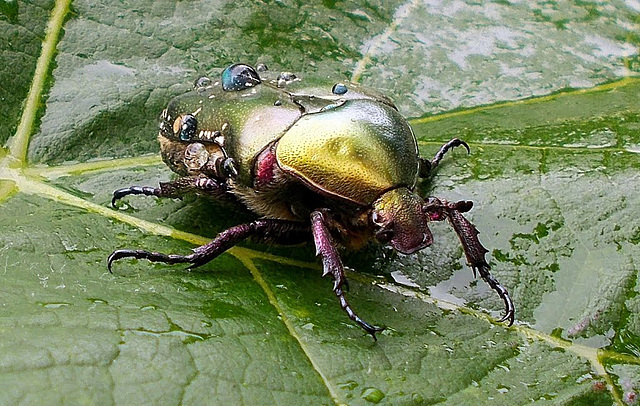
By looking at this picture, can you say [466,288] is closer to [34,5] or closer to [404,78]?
[404,78]

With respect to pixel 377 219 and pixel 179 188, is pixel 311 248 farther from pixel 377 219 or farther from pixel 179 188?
pixel 179 188

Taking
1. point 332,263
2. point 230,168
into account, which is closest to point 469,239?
point 332,263

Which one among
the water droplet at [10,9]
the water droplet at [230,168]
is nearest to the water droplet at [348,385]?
the water droplet at [230,168]

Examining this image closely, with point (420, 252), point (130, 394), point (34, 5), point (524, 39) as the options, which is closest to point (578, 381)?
point (420, 252)

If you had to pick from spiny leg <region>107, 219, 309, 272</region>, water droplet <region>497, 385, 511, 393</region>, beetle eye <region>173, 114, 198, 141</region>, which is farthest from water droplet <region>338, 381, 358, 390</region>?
beetle eye <region>173, 114, 198, 141</region>

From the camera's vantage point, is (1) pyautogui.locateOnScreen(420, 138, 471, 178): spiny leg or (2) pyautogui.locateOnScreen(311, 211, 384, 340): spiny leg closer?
(2) pyautogui.locateOnScreen(311, 211, 384, 340): spiny leg

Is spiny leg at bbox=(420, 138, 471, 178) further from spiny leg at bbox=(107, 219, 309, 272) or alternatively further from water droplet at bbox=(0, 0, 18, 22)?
water droplet at bbox=(0, 0, 18, 22)

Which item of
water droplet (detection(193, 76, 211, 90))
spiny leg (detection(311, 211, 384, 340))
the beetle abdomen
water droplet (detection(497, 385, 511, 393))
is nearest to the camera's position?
water droplet (detection(497, 385, 511, 393))
